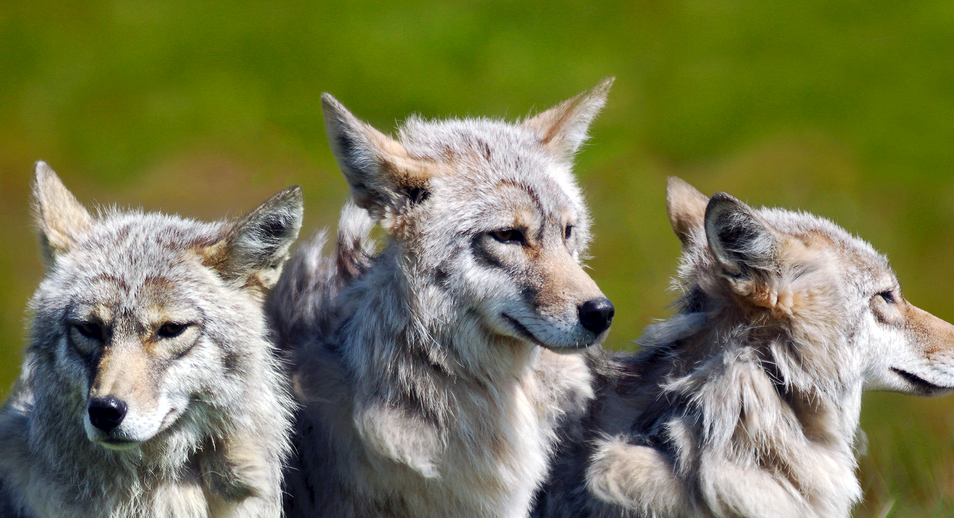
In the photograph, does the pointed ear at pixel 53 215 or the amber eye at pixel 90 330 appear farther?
the pointed ear at pixel 53 215

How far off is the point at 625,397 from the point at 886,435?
3.58 metres

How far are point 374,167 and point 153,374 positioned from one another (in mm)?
1317

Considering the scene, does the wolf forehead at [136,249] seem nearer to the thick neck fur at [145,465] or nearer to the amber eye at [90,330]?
the amber eye at [90,330]

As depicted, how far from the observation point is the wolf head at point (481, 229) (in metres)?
3.49

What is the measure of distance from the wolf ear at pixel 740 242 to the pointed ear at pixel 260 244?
194 cm

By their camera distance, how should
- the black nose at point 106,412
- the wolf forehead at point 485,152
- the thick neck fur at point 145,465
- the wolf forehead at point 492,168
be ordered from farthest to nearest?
the wolf forehead at point 485,152
the wolf forehead at point 492,168
the thick neck fur at point 145,465
the black nose at point 106,412

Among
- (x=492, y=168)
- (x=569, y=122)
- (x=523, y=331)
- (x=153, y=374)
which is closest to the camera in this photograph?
(x=153, y=374)

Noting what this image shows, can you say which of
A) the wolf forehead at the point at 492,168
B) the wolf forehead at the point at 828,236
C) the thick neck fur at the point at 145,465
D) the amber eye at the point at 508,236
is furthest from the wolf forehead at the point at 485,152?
the thick neck fur at the point at 145,465

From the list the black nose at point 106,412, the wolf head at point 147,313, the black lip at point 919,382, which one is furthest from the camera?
the black lip at point 919,382

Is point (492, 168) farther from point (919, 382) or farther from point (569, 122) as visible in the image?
point (919, 382)

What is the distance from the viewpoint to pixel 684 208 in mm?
4555

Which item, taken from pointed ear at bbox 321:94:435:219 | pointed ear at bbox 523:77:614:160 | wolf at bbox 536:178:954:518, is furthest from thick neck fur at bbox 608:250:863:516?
pointed ear at bbox 321:94:435:219

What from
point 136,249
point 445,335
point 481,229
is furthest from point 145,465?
point 481,229

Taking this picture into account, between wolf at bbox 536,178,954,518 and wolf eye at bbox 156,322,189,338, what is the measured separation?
204 cm
